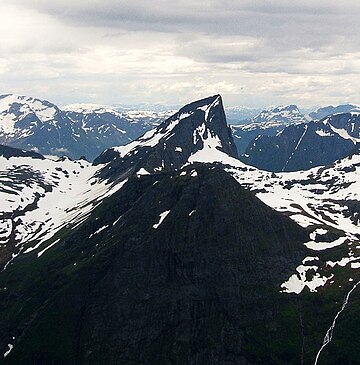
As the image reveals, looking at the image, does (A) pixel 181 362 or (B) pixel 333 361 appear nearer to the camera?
(B) pixel 333 361

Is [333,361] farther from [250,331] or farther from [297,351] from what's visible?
[250,331]

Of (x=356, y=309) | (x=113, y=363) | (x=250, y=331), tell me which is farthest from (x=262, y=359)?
(x=113, y=363)

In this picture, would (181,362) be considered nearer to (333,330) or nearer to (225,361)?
(225,361)

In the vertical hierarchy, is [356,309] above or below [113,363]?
above

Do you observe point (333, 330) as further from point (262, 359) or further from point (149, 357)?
point (149, 357)

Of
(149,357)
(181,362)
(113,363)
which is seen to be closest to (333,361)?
(181,362)

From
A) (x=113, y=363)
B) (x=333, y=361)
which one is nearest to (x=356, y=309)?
(x=333, y=361)

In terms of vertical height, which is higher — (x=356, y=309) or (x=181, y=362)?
(x=356, y=309)

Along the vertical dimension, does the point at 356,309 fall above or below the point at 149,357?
above
